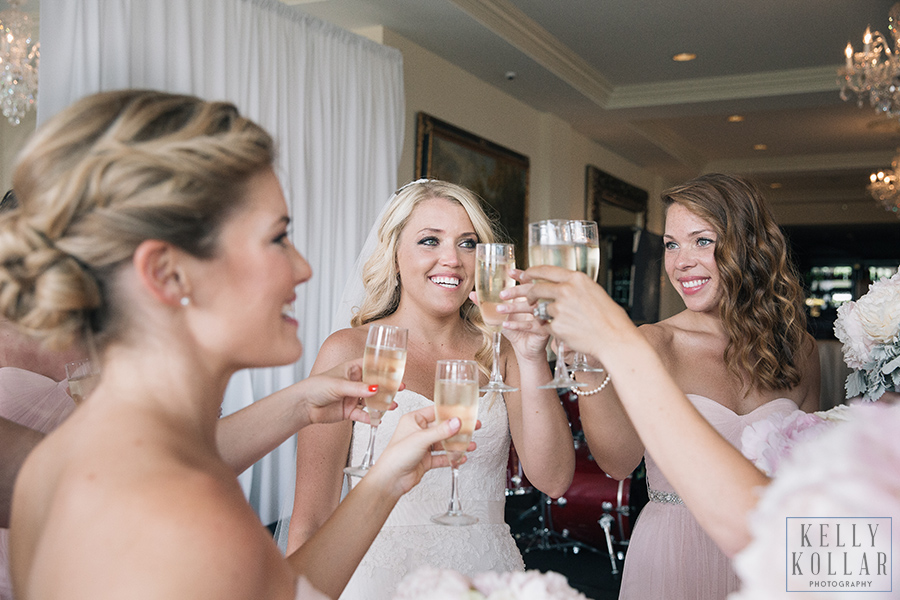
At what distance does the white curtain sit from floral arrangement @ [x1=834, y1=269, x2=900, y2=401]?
3.08m

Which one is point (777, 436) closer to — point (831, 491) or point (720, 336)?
point (831, 491)

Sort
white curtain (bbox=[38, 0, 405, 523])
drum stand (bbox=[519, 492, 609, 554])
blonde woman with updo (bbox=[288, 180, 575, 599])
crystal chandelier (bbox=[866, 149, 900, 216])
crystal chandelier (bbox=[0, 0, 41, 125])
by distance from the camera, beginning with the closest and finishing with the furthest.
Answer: blonde woman with updo (bbox=[288, 180, 575, 599])
white curtain (bbox=[38, 0, 405, 523])
crystal chandelier (bbox=[0, 0, 41, 125])
drum stand (bbox=[519, 492, 609, 554])
crystal chandelier (bbox=[866, 149, 900, 216])

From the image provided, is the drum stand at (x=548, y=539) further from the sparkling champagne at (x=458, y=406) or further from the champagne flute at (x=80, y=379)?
the sparkling champagne at (x=458, y=406)

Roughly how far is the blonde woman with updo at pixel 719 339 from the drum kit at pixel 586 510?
264 cm

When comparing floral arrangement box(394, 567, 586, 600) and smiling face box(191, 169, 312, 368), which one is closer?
floral arrangement box(394, 567, 586, 600)

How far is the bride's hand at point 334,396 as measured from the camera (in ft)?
5.53

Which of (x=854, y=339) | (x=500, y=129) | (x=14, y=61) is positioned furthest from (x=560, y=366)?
(x=500, y=129)

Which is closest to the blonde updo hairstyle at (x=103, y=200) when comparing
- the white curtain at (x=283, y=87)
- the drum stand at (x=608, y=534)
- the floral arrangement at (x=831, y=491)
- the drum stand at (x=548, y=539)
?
the floral arrangement at (x=831, y=491)

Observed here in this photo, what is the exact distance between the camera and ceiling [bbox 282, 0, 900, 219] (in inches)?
235

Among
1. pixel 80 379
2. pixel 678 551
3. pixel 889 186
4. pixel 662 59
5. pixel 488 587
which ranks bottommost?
pixel 678 551

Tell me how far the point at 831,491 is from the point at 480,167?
6.88m

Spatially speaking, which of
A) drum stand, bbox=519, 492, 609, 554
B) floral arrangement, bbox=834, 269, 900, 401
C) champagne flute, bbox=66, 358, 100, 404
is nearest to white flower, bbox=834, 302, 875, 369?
floral arrangement, bbox=834, 269, 900, 401

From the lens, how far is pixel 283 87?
5.16 meters

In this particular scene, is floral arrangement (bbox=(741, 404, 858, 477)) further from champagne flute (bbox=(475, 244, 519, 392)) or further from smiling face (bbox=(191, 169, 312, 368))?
smiling face (bbox=(191, 169, 312, 368))
